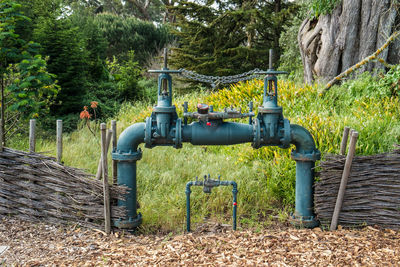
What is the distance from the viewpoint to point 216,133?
3.64m

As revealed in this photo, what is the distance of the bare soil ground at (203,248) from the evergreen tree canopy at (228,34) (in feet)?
26.6

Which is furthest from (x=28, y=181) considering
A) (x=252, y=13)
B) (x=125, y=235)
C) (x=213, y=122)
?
(x=252, y=13)

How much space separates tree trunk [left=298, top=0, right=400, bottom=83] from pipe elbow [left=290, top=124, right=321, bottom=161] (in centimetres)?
463

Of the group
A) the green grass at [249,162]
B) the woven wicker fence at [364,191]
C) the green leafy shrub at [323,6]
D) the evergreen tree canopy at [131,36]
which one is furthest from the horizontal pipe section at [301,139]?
the evergreen tree canopy at [131,36]

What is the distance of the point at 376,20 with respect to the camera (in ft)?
24.3

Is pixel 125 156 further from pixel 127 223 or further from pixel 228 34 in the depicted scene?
pixel 228 34

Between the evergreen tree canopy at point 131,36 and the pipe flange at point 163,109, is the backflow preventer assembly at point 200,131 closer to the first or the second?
the pipe flange at point 163,109

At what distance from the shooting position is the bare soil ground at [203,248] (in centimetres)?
311

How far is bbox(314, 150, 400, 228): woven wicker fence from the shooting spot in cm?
367

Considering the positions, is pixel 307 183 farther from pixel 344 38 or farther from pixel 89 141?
pixel 344 38

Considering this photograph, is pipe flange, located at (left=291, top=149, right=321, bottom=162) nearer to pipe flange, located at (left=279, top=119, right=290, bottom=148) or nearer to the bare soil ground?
pipe flange, located at (left=279, top=119, right=290, bottom=148)

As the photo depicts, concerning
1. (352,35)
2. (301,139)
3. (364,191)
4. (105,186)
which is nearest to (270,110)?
(301,139)

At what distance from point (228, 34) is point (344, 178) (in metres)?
9.63

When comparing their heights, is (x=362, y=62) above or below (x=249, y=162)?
above
